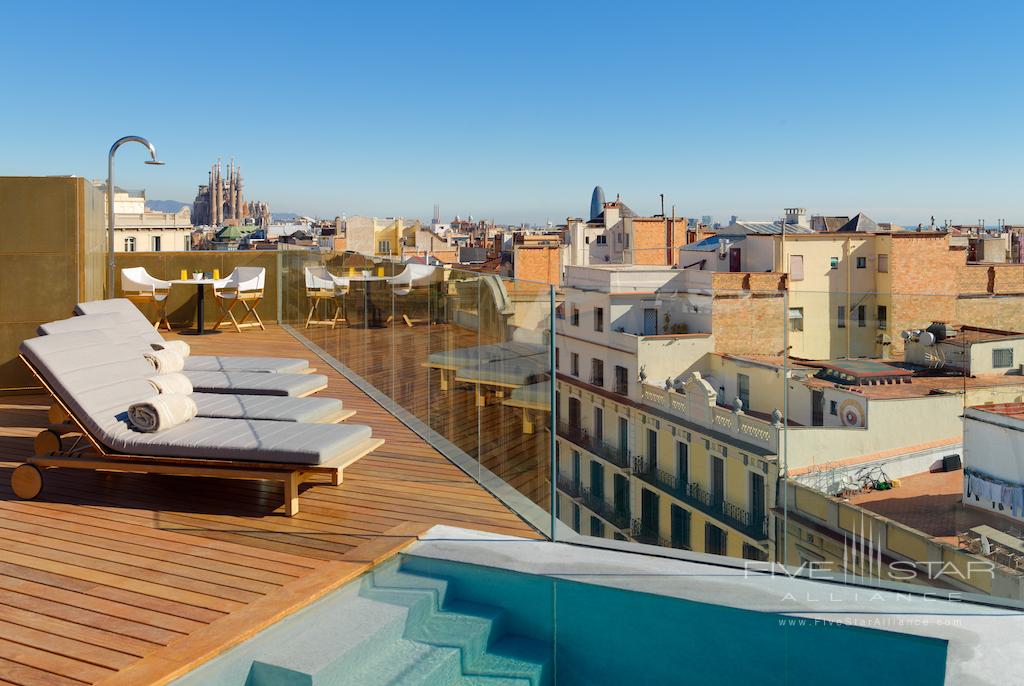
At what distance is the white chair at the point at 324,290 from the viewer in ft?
27.2

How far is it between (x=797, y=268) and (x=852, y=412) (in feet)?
2.71

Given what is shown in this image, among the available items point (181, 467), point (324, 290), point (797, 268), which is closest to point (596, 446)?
point (797, 268)

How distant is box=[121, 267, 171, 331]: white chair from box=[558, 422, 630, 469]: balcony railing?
788 centimetres

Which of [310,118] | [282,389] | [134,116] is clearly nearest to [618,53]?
[310,118]

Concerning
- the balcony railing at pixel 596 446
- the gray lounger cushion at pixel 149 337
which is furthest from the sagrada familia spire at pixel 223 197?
the balcony railing at pixel 596 446

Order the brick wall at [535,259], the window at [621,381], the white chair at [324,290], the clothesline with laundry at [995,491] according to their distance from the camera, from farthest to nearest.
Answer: the brick wall at [535,259] < the white chair at [324,290] < the window at [621,381] < the clothesline with laundry at [995,491]

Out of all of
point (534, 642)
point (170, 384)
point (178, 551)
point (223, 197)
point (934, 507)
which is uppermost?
point (223, 197)

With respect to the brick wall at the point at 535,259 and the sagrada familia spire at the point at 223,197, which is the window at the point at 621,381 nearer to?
the brick wall at the point at 535,259

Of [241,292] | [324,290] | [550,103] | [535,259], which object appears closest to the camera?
[324,290]

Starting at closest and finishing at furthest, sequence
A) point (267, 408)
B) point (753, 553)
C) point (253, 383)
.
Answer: point (753, 553), point (267, 408), point (253, 383)

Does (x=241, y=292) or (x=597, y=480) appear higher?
(x=241, y=292)

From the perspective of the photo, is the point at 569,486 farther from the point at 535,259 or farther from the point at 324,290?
the point at 535,259

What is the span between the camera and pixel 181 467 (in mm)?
4195

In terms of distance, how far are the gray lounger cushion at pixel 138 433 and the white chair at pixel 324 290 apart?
3.43m
